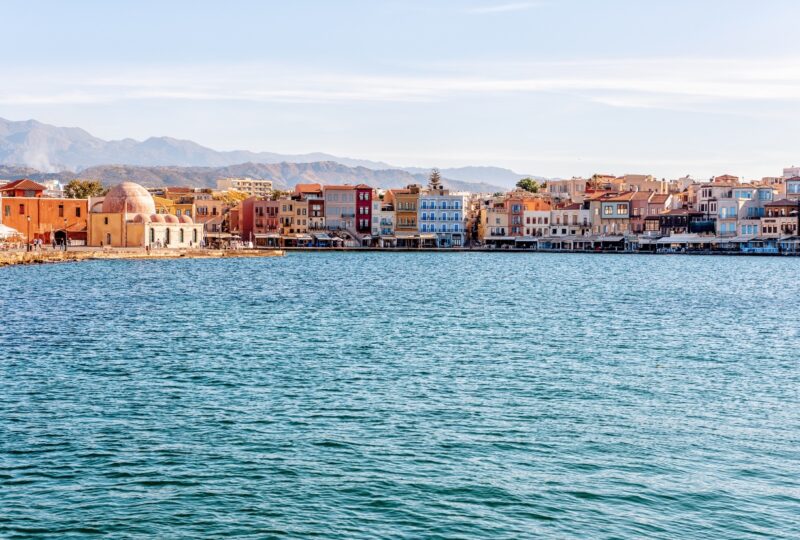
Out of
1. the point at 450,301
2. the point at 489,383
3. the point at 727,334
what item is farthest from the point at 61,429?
the point at 450,301

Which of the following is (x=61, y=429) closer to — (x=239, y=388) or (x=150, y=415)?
(x=150, y=415)

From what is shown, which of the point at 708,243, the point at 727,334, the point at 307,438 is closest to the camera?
the point at 307,438

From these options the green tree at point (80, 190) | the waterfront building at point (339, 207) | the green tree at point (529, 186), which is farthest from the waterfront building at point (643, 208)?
the green tree at point (80, 190)

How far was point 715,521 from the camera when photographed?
1484cm

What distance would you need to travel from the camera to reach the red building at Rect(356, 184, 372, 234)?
128 m

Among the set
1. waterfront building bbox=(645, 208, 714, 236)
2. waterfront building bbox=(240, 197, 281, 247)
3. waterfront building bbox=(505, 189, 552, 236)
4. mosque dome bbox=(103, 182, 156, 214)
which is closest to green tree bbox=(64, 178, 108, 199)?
waterfront building bbox=(240, 197, 281, 247)

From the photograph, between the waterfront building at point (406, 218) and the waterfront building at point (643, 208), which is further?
the waterfront building at point (406, 218)

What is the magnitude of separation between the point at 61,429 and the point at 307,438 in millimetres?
4746

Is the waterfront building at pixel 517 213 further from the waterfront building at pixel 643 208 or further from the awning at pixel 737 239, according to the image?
the awning at pixel 737 239

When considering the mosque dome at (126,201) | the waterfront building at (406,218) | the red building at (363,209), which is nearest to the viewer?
the mosque dome at (126,201)

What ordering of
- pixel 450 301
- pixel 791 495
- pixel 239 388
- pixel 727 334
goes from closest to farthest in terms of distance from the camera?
pixel 791 495, pixel 239 388, pixel 727 334, pixel 450 301

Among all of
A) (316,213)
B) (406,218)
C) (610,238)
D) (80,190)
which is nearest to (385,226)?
(406,218)

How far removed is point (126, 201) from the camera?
9800cm

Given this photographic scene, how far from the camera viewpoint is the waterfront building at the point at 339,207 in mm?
128250
